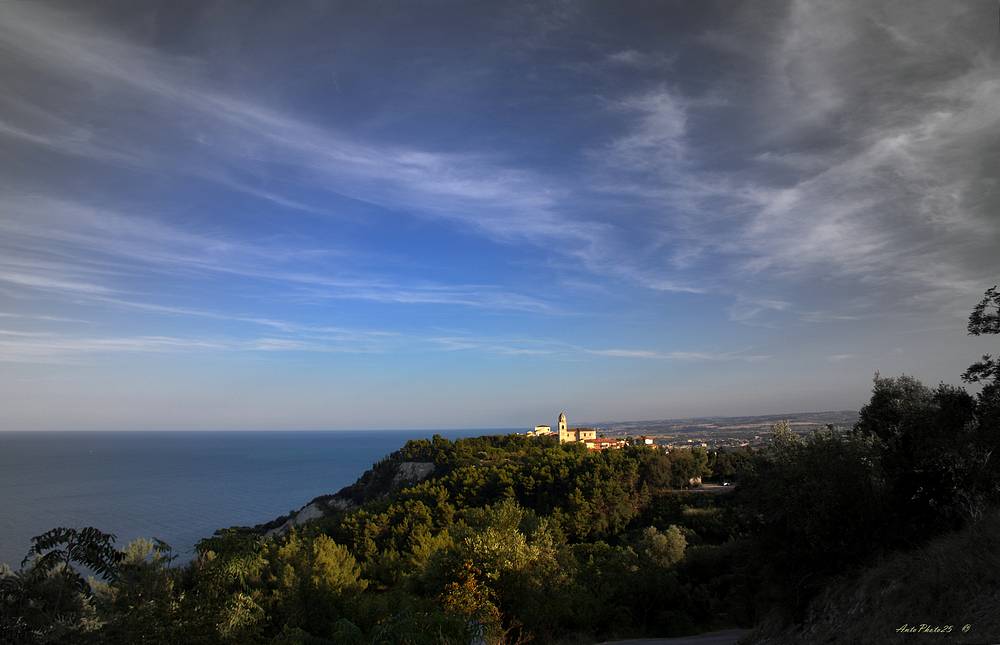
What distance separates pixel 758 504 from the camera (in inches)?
548

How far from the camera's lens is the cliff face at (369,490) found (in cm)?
6788

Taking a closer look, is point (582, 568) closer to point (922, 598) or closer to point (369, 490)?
point (922, 598)

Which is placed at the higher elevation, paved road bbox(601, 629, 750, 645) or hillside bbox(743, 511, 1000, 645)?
hillside bbox(743, 511, 1000, 645)

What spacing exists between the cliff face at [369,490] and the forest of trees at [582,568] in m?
34.9

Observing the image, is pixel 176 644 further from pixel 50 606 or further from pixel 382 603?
pixel 382 603

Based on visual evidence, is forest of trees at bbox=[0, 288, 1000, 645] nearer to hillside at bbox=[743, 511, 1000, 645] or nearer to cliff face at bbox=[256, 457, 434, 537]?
hillside at bbox=[743, 511, 1000, 645]

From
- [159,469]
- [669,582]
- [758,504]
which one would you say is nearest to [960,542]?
[758,504]

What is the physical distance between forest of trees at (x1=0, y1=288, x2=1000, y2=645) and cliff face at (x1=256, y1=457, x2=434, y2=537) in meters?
34.9

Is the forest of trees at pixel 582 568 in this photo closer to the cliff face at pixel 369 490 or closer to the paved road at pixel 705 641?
the paved road at pixel 705 641

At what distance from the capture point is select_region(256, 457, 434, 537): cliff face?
67.9 m

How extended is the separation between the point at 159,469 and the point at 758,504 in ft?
590

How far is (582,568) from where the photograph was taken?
25844 mm

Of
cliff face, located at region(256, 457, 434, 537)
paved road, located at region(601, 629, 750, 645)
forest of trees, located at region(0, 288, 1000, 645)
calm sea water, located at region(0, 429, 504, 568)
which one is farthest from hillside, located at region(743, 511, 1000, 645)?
cliff face, located at region(256, 457, 434, 537)

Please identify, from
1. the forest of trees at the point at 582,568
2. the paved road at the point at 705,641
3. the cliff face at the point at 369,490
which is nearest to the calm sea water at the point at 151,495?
the cliff face at the point at 369,490
